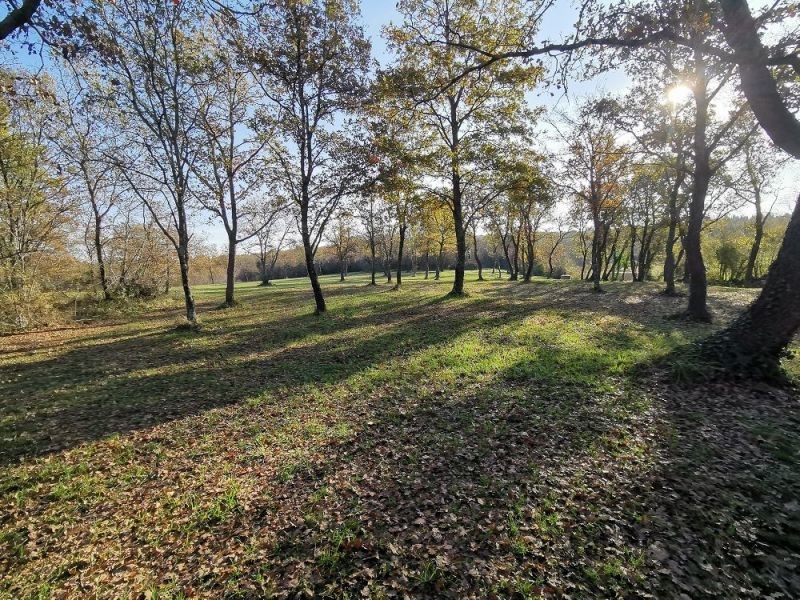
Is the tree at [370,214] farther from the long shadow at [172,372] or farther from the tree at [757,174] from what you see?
the tree at [757,174]

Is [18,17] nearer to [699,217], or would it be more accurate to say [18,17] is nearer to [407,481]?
[407,481]

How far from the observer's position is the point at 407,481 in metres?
5.05

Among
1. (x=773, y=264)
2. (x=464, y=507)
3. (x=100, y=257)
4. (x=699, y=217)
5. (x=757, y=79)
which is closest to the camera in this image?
(x=464, y=507)

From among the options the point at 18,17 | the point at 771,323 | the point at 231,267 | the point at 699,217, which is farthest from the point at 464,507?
the point at 231,267

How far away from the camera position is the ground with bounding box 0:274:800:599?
3.54 metres

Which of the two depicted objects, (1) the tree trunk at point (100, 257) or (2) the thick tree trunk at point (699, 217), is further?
(1) the tree trunk at point (100, 257)

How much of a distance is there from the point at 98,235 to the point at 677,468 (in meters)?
34.8

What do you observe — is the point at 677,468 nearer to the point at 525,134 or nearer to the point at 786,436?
the point at 786,436

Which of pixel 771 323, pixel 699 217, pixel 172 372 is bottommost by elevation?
pixel 172 372

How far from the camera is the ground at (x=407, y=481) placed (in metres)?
3.54

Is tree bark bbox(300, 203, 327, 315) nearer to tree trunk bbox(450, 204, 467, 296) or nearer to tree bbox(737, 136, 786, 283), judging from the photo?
tree trunk bbox(450, 204, 467, 296)

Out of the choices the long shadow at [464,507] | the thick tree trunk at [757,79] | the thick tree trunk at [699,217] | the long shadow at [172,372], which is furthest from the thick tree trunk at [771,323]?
the long shadow at [172,372]

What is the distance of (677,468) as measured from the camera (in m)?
4.81

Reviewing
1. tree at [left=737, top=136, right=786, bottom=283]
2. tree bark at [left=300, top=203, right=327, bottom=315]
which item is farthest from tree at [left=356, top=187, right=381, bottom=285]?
tree at [left=737, top=136, right=786, bottom=283]
